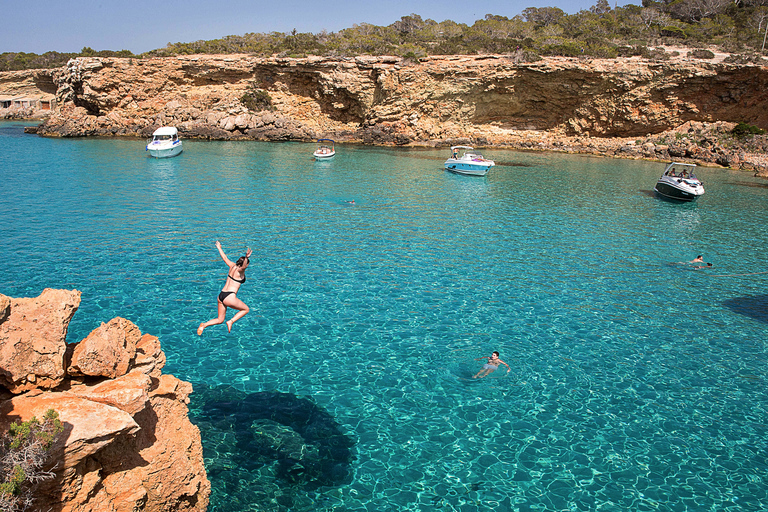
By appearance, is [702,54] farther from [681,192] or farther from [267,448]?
[267,448]

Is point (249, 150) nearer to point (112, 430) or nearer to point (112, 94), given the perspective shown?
point (112, 94)

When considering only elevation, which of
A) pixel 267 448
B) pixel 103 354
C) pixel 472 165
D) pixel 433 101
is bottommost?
pixel 267 448

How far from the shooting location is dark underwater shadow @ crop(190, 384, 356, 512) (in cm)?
698

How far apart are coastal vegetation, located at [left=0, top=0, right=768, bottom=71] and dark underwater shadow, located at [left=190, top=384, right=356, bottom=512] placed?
53103 millimetres

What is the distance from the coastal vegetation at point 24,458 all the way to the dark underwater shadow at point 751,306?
16537 millimetres

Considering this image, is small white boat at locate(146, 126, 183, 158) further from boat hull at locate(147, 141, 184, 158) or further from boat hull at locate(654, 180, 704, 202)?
boat hull at locate(654, 180, 704, 202)

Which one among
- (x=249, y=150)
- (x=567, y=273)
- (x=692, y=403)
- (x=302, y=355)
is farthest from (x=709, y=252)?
(x=249, y=150)

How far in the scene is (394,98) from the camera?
181 ft

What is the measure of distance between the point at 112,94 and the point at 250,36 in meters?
22.9

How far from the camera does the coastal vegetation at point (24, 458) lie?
4.04 meters

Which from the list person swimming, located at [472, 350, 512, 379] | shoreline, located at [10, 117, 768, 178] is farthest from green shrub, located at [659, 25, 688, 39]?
person swimming, located at [472, 350, 512, 379]

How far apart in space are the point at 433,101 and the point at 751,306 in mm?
46189

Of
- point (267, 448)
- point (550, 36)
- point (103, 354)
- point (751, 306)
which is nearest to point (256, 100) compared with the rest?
point (550, 36)

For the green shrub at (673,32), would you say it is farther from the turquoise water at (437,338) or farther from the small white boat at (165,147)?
the small white boat at (165,147)
